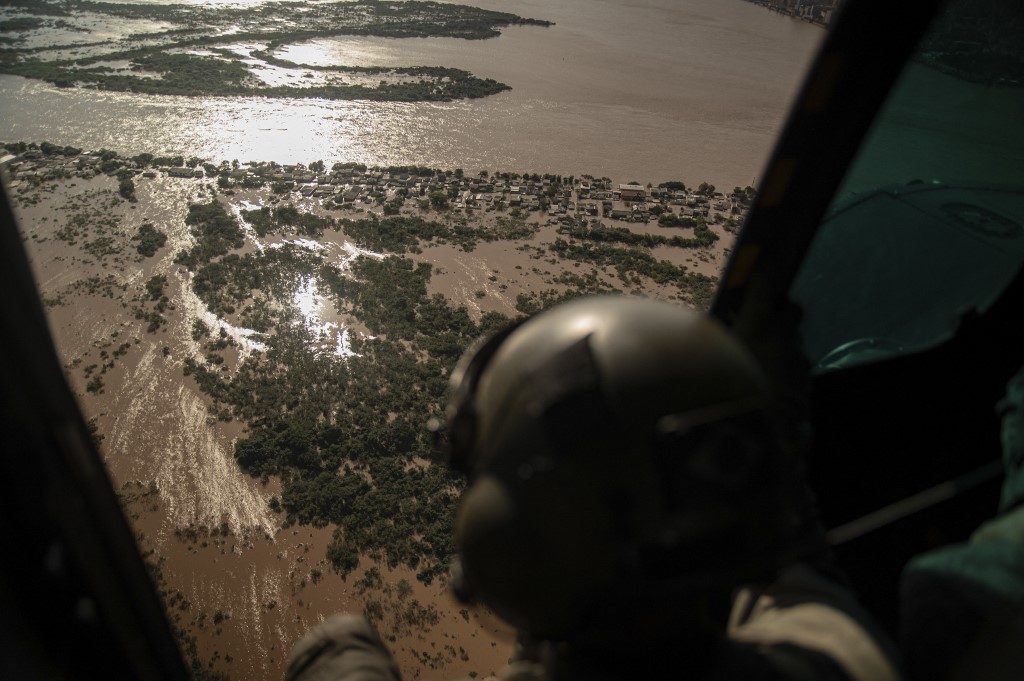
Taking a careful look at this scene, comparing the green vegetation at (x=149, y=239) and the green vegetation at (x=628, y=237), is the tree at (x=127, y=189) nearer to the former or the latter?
the green vegetation at (x=149, y=239)

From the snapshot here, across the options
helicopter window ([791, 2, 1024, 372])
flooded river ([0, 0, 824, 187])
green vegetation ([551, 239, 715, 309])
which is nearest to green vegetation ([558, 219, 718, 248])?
green vegetation ([551, 239, 715, 309])

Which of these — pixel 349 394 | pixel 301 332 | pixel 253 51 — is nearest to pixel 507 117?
pixel 253 51

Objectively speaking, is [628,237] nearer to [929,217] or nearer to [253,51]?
[929,217]

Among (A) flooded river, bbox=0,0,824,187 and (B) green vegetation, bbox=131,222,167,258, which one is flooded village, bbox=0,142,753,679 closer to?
(B) green vegetation, bbox=131,222,167,258

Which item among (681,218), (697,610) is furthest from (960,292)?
(681,218)

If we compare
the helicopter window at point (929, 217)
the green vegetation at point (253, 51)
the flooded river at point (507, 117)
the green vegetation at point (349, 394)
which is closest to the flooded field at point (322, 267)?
the green vegetation at point (349, 394)
